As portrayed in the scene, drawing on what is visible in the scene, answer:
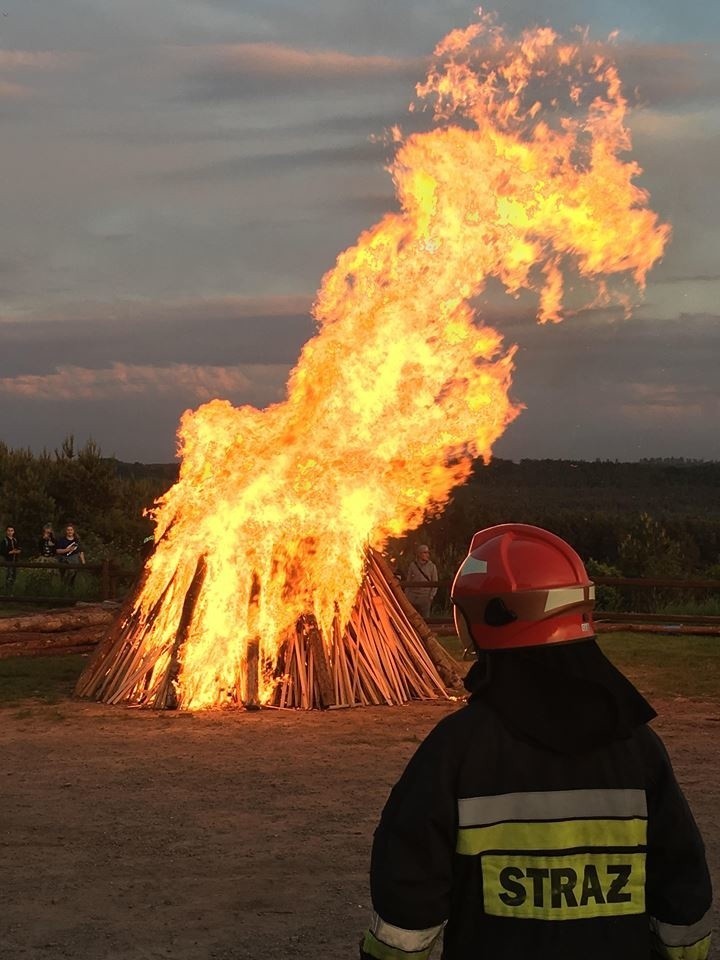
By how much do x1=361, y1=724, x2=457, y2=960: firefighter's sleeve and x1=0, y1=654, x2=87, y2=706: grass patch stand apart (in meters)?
9.97

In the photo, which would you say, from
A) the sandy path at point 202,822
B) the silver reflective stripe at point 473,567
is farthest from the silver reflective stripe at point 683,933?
the sandy path at point 202,822

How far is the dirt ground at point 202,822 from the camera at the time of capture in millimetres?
5652

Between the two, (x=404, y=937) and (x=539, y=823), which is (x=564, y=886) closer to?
(x=539, y=823)

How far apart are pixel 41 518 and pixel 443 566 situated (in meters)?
12.3

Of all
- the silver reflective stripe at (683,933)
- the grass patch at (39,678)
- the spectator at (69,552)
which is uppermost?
the spectator at (69,552)

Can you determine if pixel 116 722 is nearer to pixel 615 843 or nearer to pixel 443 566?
pixel 615 843

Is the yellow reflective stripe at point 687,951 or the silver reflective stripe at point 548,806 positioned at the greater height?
the silver reflective stripe at point 548,806

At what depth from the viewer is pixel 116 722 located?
1077 cm

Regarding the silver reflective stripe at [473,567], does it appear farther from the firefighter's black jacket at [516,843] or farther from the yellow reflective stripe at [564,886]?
the yellow reflective stripe at [564,886]

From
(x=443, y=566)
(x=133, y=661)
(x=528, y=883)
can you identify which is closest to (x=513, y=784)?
(x=528, y=883)

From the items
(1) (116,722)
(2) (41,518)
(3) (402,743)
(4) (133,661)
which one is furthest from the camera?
(2) (41,518)

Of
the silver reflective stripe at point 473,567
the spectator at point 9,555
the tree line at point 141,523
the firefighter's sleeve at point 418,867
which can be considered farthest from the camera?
the tree line at point 141,523

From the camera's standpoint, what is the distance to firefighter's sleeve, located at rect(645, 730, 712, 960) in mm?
2588

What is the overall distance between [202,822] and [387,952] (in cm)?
537
